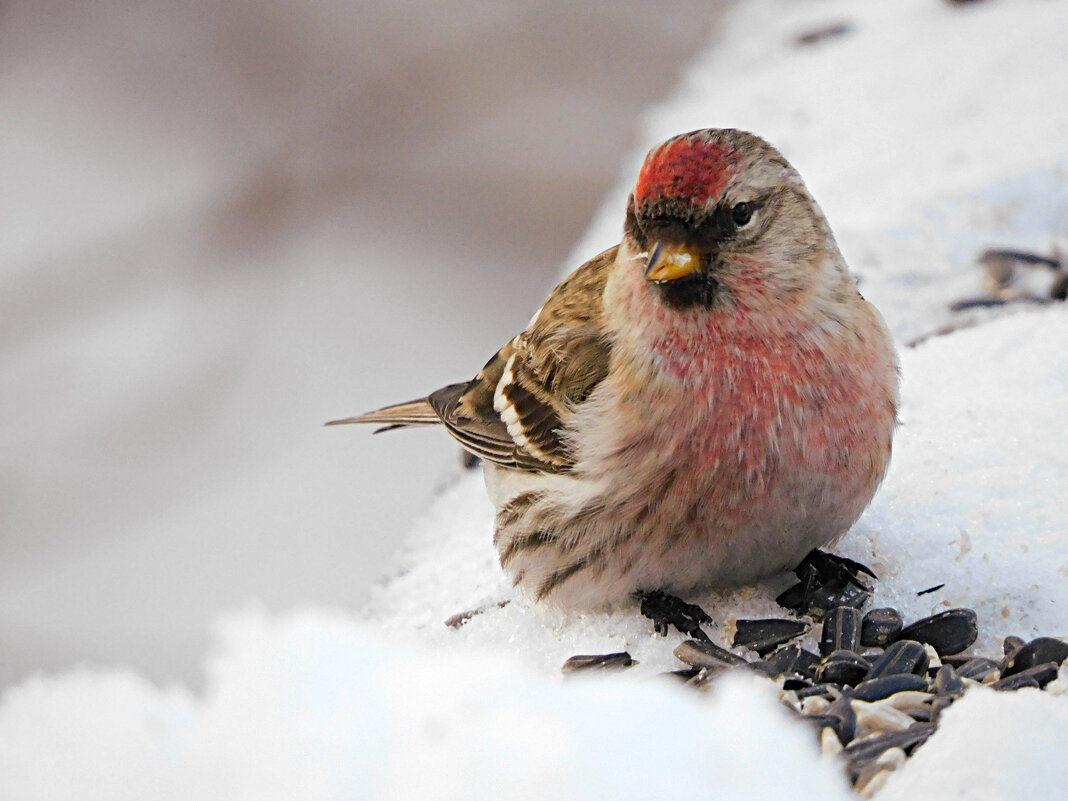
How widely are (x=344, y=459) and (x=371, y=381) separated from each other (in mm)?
457

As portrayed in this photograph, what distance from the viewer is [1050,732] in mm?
1219

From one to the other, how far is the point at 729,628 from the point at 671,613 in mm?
104

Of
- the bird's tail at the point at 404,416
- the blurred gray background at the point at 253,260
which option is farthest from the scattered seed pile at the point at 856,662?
Answer: the blurred gray background at the point at 253,260

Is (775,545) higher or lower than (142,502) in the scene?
higher

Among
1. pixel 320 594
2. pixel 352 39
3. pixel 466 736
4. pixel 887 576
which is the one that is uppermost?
pixel 352 39

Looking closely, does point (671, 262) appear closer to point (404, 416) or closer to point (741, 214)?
point (741, 214)

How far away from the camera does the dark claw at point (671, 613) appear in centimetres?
186

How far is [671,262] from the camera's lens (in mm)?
1776

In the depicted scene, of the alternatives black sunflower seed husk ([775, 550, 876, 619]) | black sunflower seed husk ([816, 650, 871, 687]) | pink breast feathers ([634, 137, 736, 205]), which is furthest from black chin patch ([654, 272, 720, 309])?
black sunflower seed husk ([816, 650, 871, 687])

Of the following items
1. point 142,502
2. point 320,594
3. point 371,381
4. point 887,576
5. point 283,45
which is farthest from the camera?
point 283,45

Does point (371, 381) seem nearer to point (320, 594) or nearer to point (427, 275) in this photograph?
point (427, 275)

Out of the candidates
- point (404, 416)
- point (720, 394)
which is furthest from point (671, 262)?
point (404, 416)

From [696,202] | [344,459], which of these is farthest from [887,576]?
[344,459]

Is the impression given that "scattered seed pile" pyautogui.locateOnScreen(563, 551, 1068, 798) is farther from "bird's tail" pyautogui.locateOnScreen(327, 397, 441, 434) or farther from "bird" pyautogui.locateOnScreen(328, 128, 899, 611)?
"bird's tail" pyautogui.locateOnScreen(327, 397, 441, 434)
